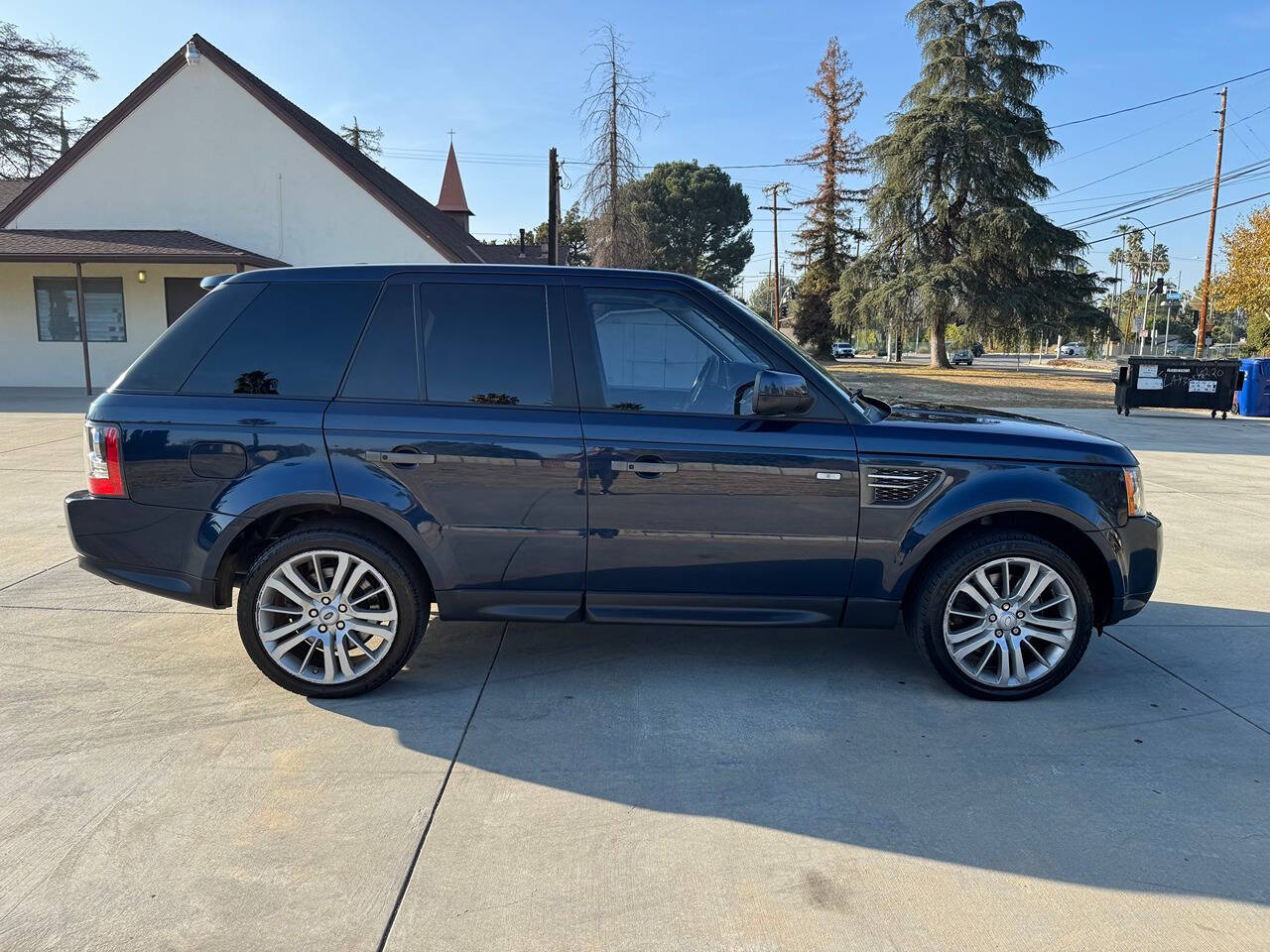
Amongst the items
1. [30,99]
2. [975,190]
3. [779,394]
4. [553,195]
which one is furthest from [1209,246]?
[30,99]

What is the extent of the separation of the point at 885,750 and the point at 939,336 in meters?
38.0

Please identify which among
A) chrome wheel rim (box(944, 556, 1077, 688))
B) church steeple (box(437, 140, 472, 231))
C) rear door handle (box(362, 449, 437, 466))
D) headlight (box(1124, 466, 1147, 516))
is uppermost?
church steeple (box(437, 140, 472, 231))

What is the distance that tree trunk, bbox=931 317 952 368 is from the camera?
35.9m

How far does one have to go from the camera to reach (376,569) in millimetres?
3871

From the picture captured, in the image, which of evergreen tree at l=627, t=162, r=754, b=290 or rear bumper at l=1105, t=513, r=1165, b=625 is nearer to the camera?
rear bumper at l=1105, t=513, r=1165, b=625

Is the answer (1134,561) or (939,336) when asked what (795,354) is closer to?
(1134,561)

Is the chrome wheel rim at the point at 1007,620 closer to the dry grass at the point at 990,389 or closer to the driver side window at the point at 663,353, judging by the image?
the driver side window at the point at 663,353

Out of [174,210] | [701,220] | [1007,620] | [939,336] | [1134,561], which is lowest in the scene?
[1007,620]

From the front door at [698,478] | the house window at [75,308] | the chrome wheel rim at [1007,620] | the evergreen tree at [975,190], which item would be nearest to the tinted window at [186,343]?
the front door at [698,478]

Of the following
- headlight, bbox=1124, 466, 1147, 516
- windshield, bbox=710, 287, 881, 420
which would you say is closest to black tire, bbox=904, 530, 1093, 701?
headlight, bbox=1124, 466, 1147, 516

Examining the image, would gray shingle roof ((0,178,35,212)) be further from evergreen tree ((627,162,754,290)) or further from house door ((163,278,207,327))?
evergreen tree ((627,162,754,290))

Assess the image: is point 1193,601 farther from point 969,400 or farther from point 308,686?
point 969,400

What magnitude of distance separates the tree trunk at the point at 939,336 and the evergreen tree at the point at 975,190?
0.30 ft

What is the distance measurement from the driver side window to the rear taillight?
86.3 inches
